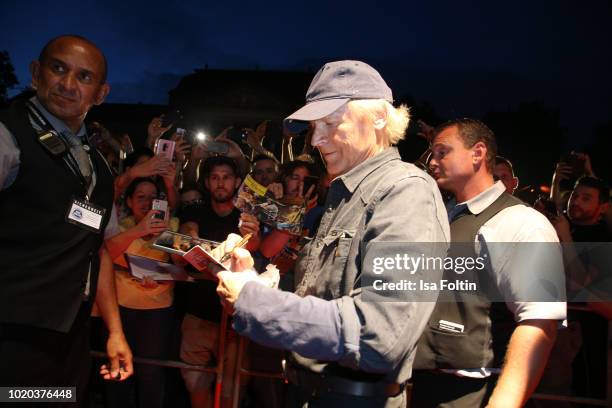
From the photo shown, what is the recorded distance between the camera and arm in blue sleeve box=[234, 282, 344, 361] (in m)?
1.54

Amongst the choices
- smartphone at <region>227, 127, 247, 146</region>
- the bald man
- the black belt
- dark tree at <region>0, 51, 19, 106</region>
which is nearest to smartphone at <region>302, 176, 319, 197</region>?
smartphone at <region>227, 127, 247, 146</region>

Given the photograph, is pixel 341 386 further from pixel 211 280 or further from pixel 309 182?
pixel 309 182

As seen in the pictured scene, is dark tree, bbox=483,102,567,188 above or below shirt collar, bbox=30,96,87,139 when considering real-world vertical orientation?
above

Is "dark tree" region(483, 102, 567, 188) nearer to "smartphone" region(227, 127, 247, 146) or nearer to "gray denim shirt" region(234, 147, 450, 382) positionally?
"smartphone" region(227, 127, 247, 146)

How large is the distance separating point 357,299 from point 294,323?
0.77 feet

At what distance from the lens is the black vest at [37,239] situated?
2.32 metres

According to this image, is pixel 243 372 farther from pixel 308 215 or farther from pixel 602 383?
pixel 602 383

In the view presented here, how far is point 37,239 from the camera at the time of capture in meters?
2.39

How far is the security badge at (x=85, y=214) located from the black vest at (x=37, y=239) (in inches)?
1.3

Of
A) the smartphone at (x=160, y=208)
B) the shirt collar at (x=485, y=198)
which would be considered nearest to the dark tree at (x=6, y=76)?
the smartphone at (x=160, y=208)

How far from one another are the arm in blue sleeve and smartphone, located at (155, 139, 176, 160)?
3952 mm

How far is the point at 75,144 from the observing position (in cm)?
273

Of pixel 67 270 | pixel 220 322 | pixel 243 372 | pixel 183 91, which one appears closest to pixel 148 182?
pixel 220 322

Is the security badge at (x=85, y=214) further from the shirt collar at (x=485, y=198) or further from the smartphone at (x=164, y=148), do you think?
the smartphone at (x=164, y=148)
